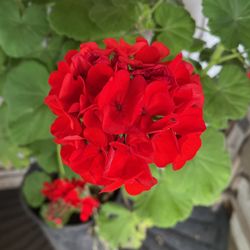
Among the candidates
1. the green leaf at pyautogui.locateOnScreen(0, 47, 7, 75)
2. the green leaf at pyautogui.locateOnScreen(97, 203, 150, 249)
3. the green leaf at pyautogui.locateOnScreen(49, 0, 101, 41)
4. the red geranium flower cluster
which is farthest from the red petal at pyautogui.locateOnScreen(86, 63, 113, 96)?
the green leaf at pyautogui.locateOnScreen(97, 203, 150, 249)

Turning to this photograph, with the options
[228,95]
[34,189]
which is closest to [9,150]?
[34,189]

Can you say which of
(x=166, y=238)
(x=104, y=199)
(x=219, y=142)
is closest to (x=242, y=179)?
(x=166, y=238)

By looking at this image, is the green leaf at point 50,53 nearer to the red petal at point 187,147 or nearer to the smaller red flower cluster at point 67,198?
the smaller red flower cluster at point 67,198

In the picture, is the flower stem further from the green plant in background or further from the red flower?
the red flower

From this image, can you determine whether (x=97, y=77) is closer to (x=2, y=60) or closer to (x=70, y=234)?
(x=2, y=60)

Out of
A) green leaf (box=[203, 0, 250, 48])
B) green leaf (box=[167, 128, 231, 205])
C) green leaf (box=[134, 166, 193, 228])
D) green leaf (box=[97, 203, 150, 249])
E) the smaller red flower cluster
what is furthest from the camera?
green leaf (box=[97, 203, 150, 249])

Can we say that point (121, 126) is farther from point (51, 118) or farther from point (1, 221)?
point (1, 221)
